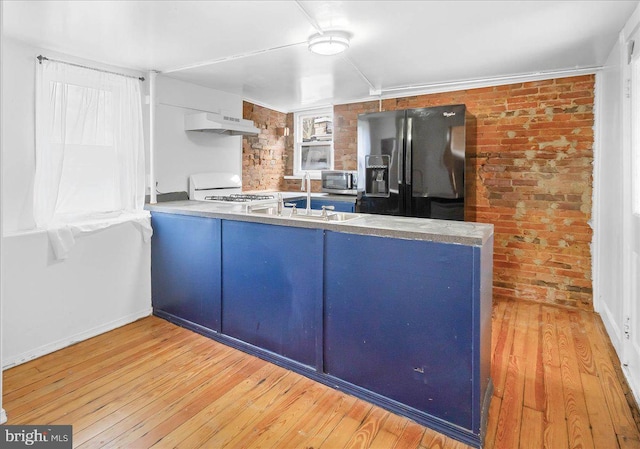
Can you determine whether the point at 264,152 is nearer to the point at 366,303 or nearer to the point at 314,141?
the point at 314,141

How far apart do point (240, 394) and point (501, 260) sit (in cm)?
310

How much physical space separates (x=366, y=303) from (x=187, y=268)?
5.64ft

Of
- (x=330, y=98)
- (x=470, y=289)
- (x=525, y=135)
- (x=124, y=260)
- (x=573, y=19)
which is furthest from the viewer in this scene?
(x=330, y=98)

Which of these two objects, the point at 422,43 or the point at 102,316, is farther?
the point at 102,316

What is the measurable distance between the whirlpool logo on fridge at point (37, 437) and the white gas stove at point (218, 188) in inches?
91.0

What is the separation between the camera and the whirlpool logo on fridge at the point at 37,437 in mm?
1782

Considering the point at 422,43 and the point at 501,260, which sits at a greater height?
the point at 422,43

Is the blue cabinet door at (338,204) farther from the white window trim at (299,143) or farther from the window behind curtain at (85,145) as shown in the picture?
the window behind curtain at (85,145)

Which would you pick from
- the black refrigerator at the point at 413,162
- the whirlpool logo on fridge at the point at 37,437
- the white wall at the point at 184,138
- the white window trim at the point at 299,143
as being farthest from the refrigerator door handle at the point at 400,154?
the whirlpool logo on fridge at the point at 37,437

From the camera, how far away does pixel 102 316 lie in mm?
3053

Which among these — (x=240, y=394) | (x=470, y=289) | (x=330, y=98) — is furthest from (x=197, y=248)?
(x=330, y=98)

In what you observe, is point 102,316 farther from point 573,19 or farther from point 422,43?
point 573,19

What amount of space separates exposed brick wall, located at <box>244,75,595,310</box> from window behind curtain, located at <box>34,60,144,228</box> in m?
3.29

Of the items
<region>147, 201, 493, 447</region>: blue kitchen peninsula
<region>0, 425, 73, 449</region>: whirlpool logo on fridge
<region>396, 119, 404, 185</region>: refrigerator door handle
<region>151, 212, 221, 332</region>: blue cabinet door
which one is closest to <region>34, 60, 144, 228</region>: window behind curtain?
<region>151, 212, 221, 332</region>: blue cabinet door
